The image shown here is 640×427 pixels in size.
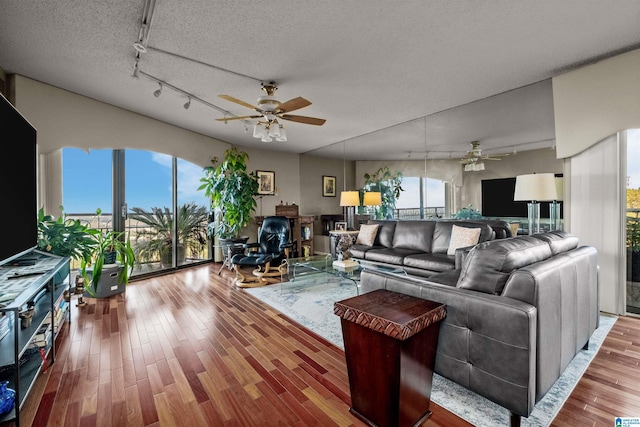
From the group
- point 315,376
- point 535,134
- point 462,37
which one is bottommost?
point 315,376

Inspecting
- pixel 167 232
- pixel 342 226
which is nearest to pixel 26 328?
pixel 167 232

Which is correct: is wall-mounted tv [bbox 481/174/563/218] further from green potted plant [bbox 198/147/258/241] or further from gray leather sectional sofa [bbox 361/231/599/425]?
green potted plant [bbox 198/147/258/241]

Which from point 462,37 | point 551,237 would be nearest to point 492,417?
point 551,237

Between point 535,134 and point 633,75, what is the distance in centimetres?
112

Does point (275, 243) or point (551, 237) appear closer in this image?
point (551, 237)

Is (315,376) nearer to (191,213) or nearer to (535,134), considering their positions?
(535,134)

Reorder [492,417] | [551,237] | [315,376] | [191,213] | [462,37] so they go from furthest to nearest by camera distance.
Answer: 1. [191,213]
2. [462,37]
3. [551,237]
4. [315,376]
5. [492,417]

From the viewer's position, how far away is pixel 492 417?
1537 millimetres

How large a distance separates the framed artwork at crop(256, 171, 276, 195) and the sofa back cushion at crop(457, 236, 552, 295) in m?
5.62

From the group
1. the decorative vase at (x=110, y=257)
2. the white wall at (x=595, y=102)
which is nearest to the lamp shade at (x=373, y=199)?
the white wall at (x=595, y=102)

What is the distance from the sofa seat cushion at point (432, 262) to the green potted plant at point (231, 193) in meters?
2.92

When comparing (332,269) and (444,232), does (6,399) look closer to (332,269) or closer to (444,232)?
(332,269)

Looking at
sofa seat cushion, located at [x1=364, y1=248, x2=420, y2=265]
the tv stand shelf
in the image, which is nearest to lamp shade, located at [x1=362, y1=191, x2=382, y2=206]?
sofa seat cushion, located at [x1=364, y1=248, x2=420, y2=265]

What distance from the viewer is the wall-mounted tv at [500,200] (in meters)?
3.91
